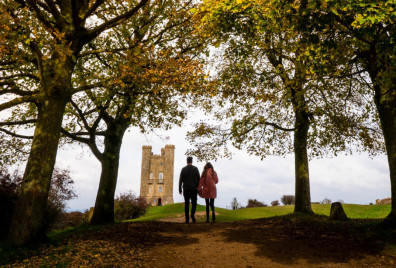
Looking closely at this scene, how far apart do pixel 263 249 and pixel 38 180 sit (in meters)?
7.38

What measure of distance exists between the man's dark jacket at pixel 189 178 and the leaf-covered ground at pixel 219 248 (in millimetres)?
1968

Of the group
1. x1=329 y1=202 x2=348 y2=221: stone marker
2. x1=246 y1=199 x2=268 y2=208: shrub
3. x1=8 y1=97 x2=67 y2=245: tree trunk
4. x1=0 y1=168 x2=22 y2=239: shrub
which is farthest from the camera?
x1=246 y1=199 x2=268 y2=208: shrub

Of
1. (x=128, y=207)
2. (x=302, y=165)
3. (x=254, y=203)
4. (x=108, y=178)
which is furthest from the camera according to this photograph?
(x=254, y=203)

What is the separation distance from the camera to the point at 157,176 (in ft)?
233

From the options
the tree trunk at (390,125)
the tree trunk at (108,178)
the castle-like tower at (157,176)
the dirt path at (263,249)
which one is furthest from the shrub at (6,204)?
the castle-like tower at (157,176)

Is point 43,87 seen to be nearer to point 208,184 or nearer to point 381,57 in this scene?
point 208,184

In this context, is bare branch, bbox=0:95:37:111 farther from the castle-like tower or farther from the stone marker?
the castle-like tower

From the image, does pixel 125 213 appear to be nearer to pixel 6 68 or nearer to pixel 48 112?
pixel 6 68

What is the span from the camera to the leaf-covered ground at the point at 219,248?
24.4 feet

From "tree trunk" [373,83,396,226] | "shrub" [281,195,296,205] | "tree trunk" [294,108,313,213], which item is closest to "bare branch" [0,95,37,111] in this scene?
"tree trunk" [294,108,313,213]

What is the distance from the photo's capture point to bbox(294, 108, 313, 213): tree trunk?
15641mm

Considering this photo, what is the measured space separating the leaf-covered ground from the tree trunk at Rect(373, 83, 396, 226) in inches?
46.3

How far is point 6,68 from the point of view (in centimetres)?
1327

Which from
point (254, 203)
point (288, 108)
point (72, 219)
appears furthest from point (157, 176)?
point (288, 108)
